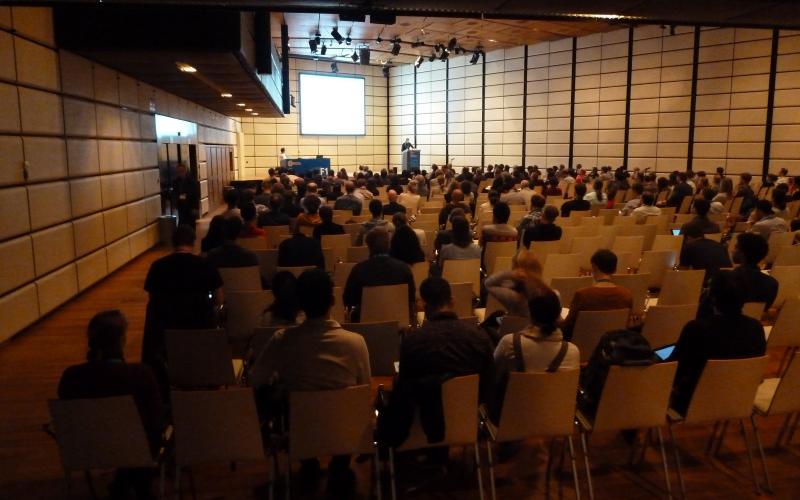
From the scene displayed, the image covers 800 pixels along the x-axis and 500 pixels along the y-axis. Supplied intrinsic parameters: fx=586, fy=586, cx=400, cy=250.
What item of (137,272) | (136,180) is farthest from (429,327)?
(136,180)

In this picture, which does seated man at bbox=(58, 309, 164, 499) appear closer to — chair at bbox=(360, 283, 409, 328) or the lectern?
chair at bbox=(360, 283, 409, 328)

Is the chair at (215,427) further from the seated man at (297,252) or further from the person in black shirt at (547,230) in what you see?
the person in black shirt at (547,230)

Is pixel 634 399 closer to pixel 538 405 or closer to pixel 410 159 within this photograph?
pixel 538 405

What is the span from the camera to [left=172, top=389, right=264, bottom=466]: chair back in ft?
8.87

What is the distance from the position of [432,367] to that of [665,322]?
2.19 m

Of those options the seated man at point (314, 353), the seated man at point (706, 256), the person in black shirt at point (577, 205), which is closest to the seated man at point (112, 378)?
the seated man at point (314, 353)

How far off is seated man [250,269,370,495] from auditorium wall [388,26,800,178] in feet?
48.8

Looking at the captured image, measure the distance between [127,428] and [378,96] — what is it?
26.6 meters

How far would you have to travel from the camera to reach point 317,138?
26.4 metres

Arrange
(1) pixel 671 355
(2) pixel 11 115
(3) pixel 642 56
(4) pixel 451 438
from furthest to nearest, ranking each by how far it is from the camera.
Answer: (3) pixel 642 56 < (2) pixel 11 115 < (1) pixel 671 355 < (4) pixel 451 438

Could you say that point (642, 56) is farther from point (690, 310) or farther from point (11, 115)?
point (11, 115)

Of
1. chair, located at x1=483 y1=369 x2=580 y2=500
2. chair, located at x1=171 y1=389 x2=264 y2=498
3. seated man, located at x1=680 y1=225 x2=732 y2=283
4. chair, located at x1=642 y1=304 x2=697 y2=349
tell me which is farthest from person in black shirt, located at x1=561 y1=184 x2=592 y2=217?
chair, located at x1=171 y1=389 x2=264 y2=498

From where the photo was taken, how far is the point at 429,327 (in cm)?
301

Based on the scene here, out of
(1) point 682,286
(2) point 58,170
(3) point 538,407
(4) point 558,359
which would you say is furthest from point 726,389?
(2) point 58,170
